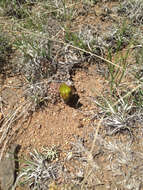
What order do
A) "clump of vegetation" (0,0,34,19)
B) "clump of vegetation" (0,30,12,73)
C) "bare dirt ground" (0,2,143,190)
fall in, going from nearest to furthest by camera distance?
"bare dirt ground" (0,2,143,190) → "clump of vegetation" (0,30,12,73) → "clump of vegetation" (0,0,34,19)

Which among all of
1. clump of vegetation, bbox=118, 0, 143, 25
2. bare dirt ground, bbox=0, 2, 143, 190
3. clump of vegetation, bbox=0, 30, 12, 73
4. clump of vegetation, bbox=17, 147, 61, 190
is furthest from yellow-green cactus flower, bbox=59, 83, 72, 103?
clump of vegetation, bbox=118, 0, 143, 25

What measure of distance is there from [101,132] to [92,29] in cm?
107

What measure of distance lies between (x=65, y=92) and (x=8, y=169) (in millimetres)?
711

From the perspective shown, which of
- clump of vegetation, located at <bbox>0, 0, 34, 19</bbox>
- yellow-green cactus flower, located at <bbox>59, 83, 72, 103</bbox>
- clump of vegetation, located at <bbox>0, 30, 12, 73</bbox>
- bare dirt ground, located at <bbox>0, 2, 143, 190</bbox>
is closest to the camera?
bare dirt ground, located at <bbox>0, 2, 143, 190</bbox>

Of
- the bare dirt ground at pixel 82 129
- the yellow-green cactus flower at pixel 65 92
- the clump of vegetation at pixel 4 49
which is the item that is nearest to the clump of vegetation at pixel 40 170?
the bare dirt ground at pixel 82 129

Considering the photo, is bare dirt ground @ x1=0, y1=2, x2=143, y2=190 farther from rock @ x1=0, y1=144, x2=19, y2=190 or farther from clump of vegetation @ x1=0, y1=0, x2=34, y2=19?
clump of vegetation @ x1=0, y1=0, x2=34, y2=19

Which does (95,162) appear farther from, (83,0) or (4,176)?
(83,0)

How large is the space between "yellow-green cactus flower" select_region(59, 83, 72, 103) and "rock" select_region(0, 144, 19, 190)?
0.53 meters

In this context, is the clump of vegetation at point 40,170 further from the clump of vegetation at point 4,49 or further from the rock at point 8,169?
the clump of vegetation at point 4,49

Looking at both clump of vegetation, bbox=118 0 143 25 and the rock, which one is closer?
the rock

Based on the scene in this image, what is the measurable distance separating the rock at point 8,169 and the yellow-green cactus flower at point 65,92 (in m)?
0.53

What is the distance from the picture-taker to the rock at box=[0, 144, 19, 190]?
1.69 meters

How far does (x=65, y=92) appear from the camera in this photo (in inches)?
72.3

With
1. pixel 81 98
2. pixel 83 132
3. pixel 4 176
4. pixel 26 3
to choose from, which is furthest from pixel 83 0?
pixel 4 176
